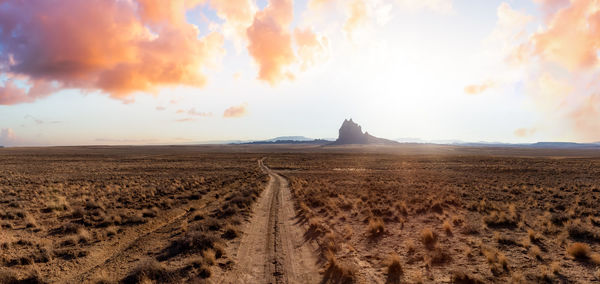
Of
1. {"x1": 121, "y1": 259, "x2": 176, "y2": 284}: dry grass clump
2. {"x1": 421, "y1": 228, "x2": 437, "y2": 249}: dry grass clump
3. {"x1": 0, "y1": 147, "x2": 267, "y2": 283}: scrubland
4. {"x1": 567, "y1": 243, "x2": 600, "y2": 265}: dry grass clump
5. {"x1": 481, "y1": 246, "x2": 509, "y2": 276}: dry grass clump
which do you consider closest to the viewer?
{"x1": 121, "y1": 259, "x2": 176, "y2": 284}: dry grass clump

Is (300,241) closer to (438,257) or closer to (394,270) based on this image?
(394,270)

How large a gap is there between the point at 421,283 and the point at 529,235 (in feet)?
25.0

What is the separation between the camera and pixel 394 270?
890cm

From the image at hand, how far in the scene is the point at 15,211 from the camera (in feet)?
51.8

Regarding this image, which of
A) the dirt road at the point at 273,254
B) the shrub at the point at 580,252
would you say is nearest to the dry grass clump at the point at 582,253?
the shrub at the point at 580,252

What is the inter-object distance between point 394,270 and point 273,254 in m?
4.40

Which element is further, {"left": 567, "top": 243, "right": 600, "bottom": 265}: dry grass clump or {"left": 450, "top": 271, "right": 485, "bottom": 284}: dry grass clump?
{"left": 567, "top": 243, "right": 600, "bottom": 265}: dry grass clump

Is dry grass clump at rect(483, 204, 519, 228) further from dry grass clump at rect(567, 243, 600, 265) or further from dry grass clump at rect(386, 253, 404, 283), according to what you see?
dry grass clump at rect(386, 253, 404, 283)

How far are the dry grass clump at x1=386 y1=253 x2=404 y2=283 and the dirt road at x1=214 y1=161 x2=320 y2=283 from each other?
2.38 meters

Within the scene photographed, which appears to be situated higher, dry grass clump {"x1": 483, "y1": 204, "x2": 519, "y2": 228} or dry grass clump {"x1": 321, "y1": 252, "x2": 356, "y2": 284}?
dry grass clump {"x1": 321, "y1": 252, "x2": 356, "y2": 284}

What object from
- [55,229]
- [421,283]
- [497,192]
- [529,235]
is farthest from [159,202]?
[497,192]

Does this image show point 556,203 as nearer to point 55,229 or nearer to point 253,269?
point 253,269

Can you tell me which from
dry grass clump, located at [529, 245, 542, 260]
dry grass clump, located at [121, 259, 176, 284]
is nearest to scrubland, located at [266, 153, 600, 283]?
dry grass clump, located at [529, 245, 542, 260]

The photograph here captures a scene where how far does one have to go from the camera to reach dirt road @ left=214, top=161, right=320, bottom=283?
27.0ft
